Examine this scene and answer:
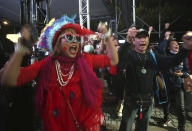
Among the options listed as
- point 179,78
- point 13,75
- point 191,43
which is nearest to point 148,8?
point 179,78

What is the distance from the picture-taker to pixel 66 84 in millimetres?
1564

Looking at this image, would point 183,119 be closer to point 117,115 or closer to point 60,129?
point 117,115

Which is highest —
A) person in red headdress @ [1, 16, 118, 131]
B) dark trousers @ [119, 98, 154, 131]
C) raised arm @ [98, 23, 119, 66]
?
raised arm @ [98, 23, 119, 66]

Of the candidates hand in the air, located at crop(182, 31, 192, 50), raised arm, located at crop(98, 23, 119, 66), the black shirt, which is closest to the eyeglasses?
raised arm, located at crop(98, 23, 119, 66)

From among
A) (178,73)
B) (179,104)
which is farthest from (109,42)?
(179,104)

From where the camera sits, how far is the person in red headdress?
1.52 m

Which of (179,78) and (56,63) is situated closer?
(56,63)

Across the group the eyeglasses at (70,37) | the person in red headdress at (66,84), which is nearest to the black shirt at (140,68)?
the person in red headdress at (66,84)

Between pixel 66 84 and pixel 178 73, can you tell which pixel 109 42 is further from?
pixel 178 73

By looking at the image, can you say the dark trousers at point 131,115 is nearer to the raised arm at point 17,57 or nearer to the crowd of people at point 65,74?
the crowd of people at point 65,74

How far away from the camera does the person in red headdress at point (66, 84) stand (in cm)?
152

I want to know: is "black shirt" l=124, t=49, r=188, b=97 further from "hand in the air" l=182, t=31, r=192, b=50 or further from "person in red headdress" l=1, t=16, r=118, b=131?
"person in red headdress" l=1, t=16, r=118, b=131

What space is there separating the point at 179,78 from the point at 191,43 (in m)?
1.54

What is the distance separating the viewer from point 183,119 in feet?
9.83
